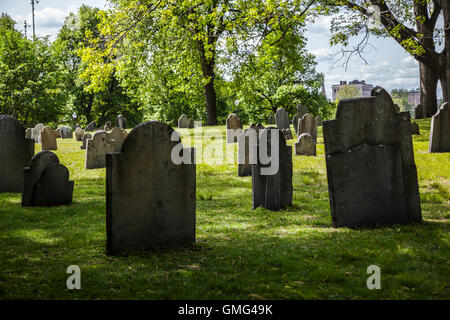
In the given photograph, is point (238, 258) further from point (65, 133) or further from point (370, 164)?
point (65, 133)

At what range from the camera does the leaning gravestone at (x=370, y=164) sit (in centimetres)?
655

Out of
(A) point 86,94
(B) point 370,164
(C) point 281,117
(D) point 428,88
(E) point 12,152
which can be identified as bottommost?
(B) point 370,164

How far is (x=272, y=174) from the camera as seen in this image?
27.6ft

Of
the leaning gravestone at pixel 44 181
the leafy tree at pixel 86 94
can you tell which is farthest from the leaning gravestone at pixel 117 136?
the leafy tree at pixel 86 94

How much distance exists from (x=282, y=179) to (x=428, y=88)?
19.8 m

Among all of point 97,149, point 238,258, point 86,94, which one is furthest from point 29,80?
point 238,258

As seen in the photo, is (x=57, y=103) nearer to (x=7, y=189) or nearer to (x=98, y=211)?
(x=7, y=189)

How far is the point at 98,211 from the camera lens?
8.67m

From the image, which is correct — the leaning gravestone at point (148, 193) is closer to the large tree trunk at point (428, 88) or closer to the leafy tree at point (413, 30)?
the leafy tree at point (413, 30)

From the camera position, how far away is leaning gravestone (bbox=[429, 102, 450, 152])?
46.4 ft

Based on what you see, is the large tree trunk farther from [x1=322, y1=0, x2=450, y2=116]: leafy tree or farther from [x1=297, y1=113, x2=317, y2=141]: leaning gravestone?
[x1=297, y1=113, x2=317, y2=141]: leaning gravestone

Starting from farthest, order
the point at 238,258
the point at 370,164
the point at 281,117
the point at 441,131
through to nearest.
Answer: the point at 281,117, the point at 441,131, the point at 370,164, the point at 238,258

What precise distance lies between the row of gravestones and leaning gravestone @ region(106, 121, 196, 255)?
0.5 inches
